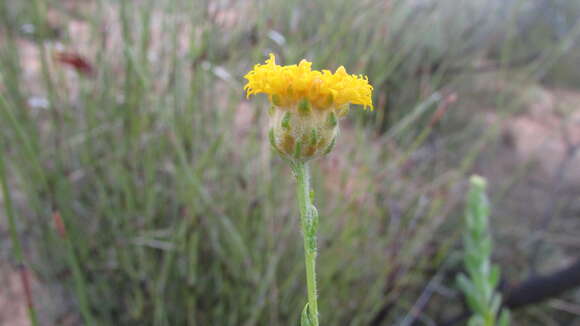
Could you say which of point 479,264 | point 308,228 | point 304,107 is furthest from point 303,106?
point 479,264

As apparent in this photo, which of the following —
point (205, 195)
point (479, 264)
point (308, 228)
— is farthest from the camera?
point (205, 195)

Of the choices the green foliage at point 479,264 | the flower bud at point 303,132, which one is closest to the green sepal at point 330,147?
the flower bud at point 303,132

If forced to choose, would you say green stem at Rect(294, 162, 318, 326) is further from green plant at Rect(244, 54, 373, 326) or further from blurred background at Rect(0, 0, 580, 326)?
blurred background at Rect(0, 0, 580, 326)

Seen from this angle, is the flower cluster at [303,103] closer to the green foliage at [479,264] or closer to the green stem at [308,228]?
the green stem at [308,228]

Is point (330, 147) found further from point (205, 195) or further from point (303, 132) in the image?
point (205, 195)

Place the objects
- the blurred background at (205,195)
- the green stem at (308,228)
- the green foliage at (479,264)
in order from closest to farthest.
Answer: the green stem at (308,228)
the green foliage at (479,264)
the blurred background at (205,195)

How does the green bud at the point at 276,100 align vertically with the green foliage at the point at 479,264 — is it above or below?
above

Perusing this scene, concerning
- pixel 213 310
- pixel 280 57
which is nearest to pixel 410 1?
pixel 280 57

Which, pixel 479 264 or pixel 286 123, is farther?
pixel 479 264

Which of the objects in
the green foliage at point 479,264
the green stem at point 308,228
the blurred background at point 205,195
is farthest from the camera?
the blurred background at point 205,195

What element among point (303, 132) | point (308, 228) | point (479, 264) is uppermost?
point (303, 132)

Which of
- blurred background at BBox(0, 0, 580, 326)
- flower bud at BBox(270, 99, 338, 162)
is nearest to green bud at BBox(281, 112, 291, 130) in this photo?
flower bud at BBox(270, 99, 338, 162)
